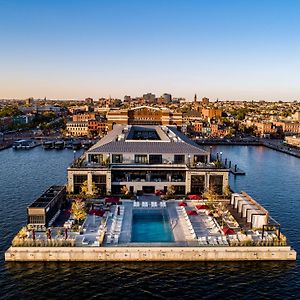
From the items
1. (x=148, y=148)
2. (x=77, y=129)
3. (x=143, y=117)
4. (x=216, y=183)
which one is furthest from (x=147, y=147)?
(x=77, y=129)

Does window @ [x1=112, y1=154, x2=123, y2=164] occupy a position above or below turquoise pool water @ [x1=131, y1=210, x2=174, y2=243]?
above

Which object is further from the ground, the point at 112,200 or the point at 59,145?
the point at 112,200

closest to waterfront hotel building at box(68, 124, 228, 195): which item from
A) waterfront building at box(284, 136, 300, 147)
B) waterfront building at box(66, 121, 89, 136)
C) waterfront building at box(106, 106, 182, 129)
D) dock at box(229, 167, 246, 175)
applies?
dock at box(229, 167, 246, 175)

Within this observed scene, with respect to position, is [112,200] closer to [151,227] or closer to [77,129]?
[151,227]

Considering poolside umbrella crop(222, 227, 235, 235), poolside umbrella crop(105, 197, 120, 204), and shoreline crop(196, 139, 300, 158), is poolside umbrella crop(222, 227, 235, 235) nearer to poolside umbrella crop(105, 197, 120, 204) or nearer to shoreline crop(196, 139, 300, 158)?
poolside umbrella crop(105, 197, 120, 204)

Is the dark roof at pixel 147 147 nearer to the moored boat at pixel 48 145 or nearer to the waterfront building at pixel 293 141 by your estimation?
the moored boat at pixel 48 145

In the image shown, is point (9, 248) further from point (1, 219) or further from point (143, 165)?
point (143, 165)

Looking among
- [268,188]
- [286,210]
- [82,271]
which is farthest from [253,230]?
[268,188]
